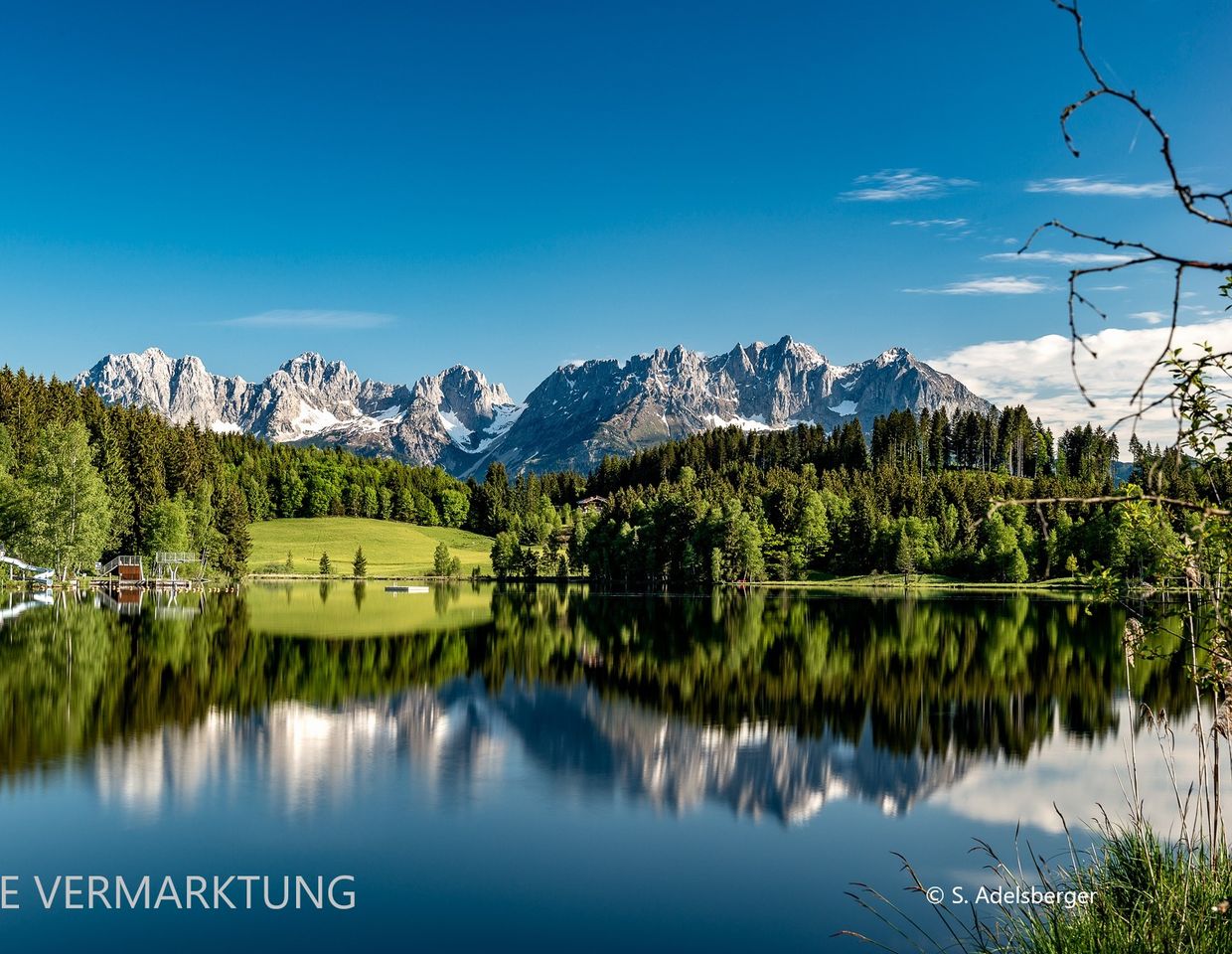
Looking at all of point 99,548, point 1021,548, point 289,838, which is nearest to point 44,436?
point 99,548

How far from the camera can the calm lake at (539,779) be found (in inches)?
699

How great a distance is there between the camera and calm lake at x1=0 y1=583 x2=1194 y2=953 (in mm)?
17766

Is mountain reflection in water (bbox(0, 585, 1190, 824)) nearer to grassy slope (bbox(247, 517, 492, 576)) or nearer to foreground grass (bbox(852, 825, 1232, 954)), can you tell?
foreground grass (bbox(852, 825, 1232, 954))

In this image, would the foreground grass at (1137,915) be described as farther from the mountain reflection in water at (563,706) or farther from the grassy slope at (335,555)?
the grassy slope at (335,555)

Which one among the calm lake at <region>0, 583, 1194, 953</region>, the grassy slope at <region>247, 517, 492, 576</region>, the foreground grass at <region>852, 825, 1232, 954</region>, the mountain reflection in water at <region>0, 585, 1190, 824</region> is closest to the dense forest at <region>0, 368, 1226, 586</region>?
the grassy slope at <region>247, 517, 492, 576</region>

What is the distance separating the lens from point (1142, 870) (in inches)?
501

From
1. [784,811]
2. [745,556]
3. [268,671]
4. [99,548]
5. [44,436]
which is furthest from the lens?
[745,556]

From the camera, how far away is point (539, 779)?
27922 millimetres

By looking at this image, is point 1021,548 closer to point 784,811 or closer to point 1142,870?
point 784,811

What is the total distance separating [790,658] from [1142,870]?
40796 millimetres

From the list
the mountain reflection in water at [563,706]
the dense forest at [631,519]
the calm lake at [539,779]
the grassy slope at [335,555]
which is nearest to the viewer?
the calm lake at [539,779]

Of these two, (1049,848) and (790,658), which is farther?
(790,658)

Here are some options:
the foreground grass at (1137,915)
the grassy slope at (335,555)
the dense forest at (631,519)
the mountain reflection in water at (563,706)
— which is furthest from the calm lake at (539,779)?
the grassy slope at (335,555)

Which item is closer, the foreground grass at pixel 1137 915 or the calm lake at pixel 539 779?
the foreground grass at pixel 1137 915
